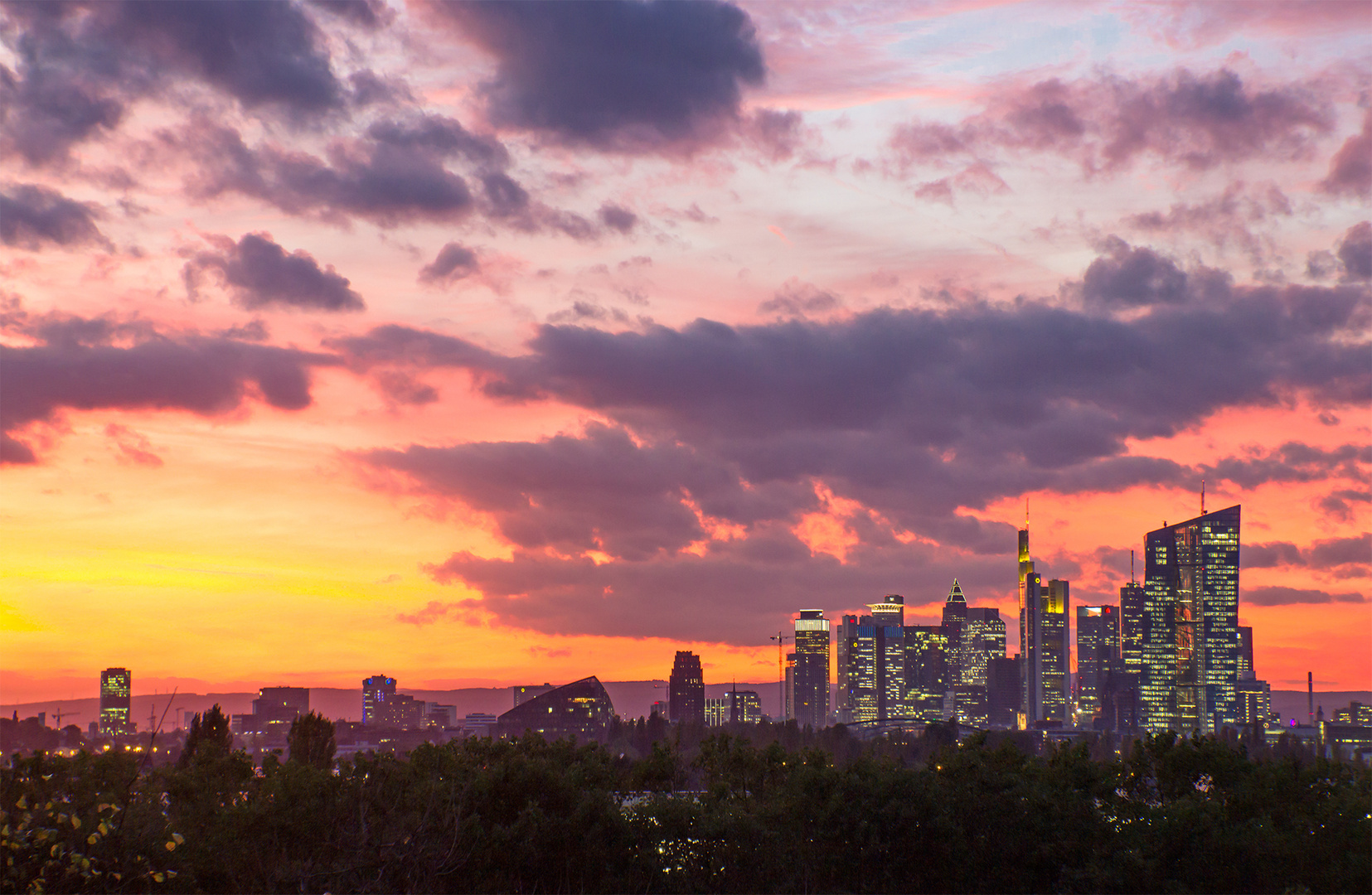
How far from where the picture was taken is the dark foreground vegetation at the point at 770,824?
102ft

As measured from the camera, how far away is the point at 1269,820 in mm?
34125

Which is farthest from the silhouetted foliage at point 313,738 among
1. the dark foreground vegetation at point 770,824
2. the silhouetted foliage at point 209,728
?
the dark foreground vegetation at point 770,824

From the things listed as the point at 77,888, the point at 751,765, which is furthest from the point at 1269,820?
the point at 77,888

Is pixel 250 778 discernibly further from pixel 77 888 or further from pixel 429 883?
pixel 77 888

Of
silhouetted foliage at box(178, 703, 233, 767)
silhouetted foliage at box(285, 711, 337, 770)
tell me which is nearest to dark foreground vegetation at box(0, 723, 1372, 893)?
silhouetted foliage at box(178, 703, 233, 767)

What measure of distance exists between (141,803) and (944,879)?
21.9 metres

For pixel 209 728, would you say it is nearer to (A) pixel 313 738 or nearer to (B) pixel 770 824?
(A) pixel 313 738

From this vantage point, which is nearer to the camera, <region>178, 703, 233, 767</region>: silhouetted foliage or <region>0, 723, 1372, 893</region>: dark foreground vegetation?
<region>0, 723, 1372, 893</region>: dark foreground vegetation

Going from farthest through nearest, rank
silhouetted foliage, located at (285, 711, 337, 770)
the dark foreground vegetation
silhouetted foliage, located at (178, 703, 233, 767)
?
silhouetted foliage, located at (285, 711, 337, 770) → silhouetted foliage, located at (178, 703, 233, 767) → the dark foreground vegetation

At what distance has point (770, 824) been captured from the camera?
34250 mm

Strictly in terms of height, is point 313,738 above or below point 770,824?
below

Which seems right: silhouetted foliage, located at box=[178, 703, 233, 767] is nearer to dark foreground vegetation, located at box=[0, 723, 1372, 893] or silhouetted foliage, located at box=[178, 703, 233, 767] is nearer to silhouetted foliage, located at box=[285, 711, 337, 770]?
silhouetted foliage, located at box=[285, 711, 337, 770]

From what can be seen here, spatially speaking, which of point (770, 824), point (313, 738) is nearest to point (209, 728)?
point (313, 738)

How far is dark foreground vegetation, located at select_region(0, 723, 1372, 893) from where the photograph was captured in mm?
31234
